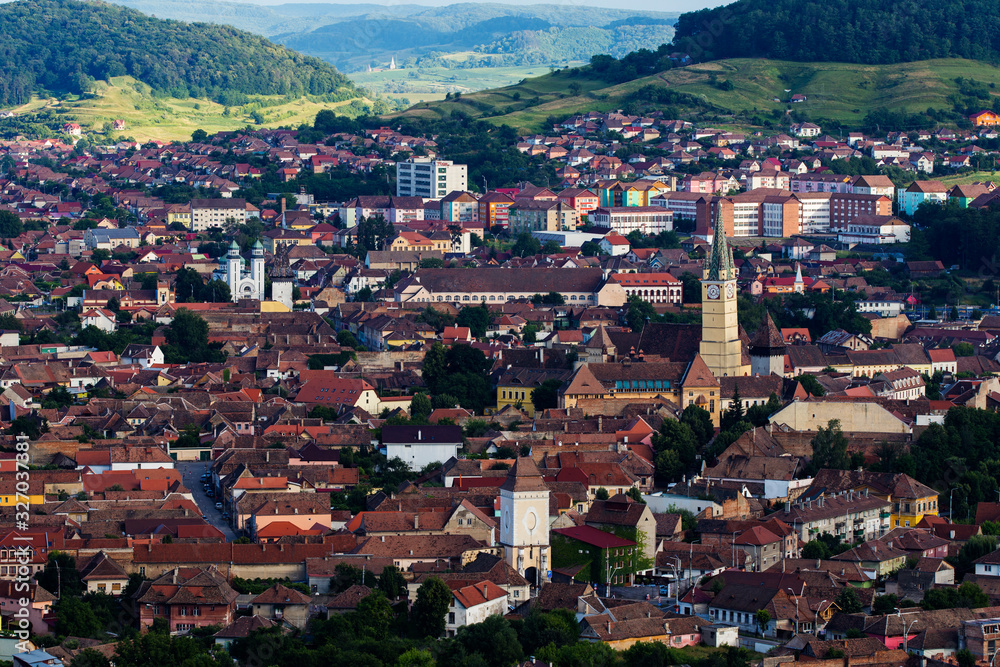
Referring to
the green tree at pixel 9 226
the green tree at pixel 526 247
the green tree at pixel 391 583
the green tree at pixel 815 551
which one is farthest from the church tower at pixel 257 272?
the green tree at pixel 391 583

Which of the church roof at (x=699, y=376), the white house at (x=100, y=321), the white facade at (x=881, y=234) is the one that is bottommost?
the church roof at (x=699, y=376)

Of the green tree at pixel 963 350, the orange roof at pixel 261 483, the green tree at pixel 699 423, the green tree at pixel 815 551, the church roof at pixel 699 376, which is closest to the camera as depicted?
the green tree at pixel 815 551

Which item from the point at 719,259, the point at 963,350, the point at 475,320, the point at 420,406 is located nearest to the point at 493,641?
the point at 420,406

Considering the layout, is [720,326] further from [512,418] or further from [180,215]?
A: [180,215]

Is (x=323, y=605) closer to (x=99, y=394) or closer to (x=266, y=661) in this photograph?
(x=266, y=661)

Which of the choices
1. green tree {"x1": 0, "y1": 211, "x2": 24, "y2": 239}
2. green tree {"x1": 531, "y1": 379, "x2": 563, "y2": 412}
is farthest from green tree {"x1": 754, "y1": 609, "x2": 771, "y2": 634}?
green tree {"x1": 0, "y1": 211, "x2": 24, "y2": 239}

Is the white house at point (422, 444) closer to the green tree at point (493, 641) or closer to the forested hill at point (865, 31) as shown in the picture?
the green tree at point (493, 641)

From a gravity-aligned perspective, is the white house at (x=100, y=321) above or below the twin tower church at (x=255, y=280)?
below
